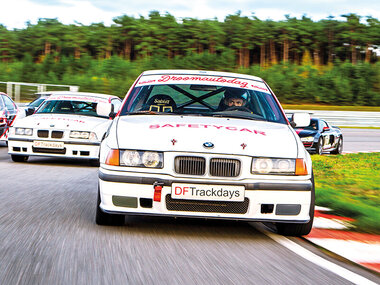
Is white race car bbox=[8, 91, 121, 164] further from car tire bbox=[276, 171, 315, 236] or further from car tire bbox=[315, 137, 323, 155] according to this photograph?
car tire bbox=[315, 137, 323, 155]

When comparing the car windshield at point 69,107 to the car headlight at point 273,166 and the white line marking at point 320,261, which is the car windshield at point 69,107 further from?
the car headlight at point 273,166

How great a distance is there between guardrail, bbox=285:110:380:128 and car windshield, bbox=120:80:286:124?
2904 cm

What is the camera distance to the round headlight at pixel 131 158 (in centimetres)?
494

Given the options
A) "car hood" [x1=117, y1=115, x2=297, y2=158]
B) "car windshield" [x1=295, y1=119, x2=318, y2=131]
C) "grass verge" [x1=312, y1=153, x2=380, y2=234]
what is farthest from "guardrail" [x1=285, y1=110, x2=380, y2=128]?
"car hood" [x1=117, y1=115, x2=297, y2=158]

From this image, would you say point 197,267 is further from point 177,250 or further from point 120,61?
point 120,61

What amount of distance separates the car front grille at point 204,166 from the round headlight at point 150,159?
16cm

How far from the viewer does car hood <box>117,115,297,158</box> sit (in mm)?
4918

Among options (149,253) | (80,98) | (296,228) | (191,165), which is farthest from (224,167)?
(80,98)

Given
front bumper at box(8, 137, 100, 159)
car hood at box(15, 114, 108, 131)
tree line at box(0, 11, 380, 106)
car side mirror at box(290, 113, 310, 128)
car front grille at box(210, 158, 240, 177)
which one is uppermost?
tree line at box(0, 11, 380, 106)

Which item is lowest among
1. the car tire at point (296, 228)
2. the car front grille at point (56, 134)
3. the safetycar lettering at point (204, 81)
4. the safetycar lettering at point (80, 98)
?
the car tire at point (296, 228)

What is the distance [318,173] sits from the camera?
11188 mm

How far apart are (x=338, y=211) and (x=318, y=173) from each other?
4.44 metres

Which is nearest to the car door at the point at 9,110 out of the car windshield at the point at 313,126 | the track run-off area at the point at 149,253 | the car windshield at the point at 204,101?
the car windshield at the point at 313,126

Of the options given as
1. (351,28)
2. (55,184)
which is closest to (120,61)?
(351,28)
